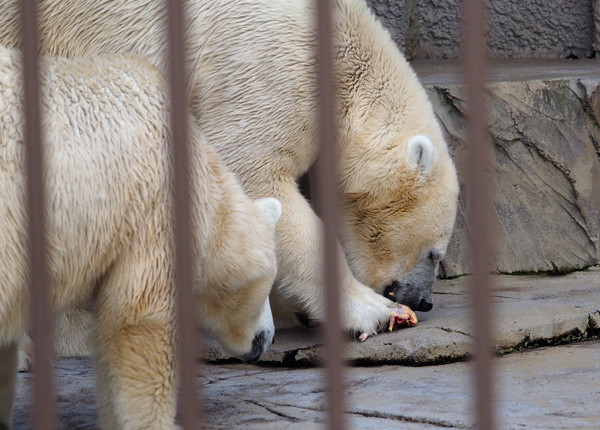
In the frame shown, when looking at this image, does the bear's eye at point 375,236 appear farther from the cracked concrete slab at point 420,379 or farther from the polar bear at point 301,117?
the cracked concrete slab at point 420,379

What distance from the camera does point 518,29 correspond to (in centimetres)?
670

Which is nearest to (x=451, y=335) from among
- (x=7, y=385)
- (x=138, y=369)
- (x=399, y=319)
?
(x=399, y=319)

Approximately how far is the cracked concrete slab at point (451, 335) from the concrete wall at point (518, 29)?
271cm

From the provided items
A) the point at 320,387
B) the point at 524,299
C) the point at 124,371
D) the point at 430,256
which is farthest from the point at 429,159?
the point at 124,371

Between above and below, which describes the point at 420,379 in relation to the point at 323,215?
below

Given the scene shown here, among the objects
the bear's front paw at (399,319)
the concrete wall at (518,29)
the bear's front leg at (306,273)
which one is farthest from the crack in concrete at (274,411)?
the concrete wall at (518,29)

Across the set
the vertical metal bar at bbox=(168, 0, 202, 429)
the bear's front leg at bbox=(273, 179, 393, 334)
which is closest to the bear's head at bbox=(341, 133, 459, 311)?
the bear's front leg at bbox=(273, 179, 393, 334)

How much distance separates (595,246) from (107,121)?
333 centimetres

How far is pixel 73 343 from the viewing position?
3.99m

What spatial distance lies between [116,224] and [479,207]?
51.9 inches

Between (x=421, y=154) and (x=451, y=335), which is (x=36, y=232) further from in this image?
(x=421, y=154)

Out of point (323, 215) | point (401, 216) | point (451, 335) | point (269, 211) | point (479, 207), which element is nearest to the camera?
point (479, 207)

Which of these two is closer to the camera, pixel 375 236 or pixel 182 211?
pixel 182 211

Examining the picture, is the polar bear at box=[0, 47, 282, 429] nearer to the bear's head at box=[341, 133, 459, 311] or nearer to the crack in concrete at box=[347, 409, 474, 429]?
the crack in concrete at box=[347, 409, 474, 429]
